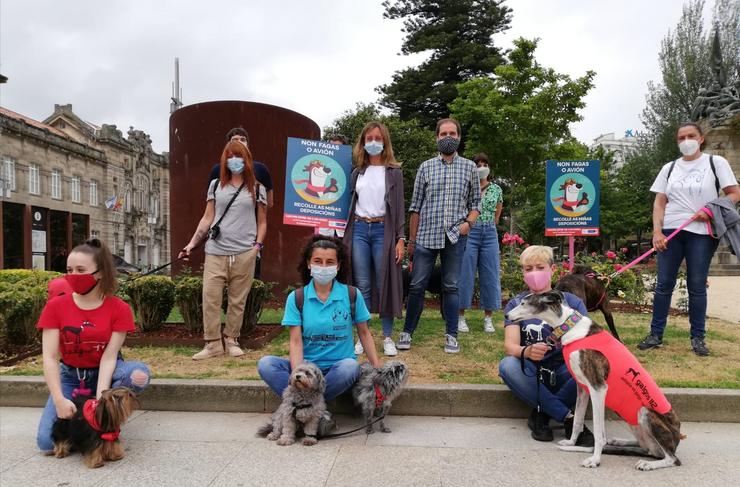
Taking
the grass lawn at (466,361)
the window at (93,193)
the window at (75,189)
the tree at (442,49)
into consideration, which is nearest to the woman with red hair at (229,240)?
the grass lawn at (466,361)

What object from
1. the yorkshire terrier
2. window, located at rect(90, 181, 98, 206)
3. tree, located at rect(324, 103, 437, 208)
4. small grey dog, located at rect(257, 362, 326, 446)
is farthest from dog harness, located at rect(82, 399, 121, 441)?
window, located at rect(90, 181, 98, 206)

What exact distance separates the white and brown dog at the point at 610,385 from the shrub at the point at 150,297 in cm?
448

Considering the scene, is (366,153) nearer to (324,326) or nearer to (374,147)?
(374,147)

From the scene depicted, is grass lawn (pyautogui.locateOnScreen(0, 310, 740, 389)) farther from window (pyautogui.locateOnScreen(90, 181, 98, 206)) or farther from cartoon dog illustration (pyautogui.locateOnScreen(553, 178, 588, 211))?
window (pyautogui.locateOnScreen(90, 181, 98, 206))

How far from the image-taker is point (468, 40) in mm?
31406

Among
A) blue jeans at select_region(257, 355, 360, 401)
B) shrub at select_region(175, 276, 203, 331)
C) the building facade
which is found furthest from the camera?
the building facade

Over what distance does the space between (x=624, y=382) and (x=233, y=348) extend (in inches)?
140

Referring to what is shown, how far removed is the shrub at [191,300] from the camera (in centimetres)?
574

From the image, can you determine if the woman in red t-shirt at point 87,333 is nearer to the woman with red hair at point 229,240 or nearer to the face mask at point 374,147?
the woman with red hair at point 229,240

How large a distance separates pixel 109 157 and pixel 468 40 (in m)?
34.2

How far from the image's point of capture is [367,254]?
4.89 meters

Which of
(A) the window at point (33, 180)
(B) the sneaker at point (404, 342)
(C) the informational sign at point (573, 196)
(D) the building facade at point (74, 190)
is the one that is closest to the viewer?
(B) the sneaker at point (404, 342)

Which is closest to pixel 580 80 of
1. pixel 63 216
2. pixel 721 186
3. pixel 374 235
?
pixel 721 186

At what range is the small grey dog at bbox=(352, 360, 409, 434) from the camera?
10.8 feet
